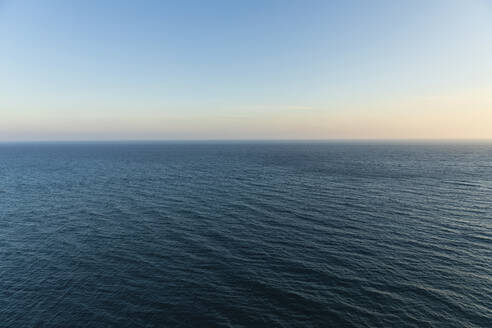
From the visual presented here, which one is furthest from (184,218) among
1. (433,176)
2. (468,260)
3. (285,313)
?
(433,176)

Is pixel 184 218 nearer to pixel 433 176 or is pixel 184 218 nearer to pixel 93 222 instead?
pixel 93 222

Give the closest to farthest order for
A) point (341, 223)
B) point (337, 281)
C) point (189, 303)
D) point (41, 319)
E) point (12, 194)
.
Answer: point (41, 319) → point (189, 303) → point (337, 281) → point (341, 223) → point (12, 194)

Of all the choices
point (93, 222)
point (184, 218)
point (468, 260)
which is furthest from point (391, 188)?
point (93, 222)

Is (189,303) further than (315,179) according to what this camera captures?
No

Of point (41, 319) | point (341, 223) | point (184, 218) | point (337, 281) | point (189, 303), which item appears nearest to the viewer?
point (41, 319)

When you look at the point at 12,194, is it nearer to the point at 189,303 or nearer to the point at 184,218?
the point at 184,218

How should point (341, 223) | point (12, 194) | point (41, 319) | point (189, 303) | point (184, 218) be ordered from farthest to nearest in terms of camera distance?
point (12, 194) → point (184, 218) → point (341, 223) → point (189, 303) → point (41, 319)
